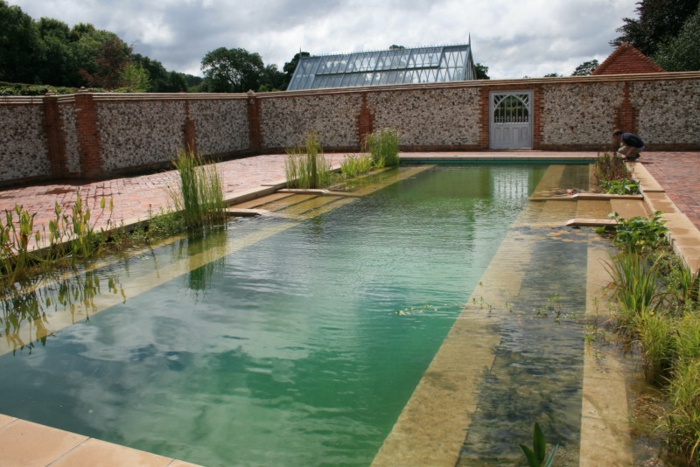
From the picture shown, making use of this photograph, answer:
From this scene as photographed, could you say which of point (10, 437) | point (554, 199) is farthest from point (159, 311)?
point (554, 199)

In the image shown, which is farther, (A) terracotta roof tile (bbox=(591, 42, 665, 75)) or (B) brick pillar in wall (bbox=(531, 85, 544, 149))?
(A) terracotta roof tile (bbox=(591, 42, 665, 75))

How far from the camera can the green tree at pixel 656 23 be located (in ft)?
103

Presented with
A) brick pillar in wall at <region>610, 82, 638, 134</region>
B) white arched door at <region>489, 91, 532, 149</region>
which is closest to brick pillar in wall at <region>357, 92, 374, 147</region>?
white arched door at <region>489, 91, 532, 149</region>

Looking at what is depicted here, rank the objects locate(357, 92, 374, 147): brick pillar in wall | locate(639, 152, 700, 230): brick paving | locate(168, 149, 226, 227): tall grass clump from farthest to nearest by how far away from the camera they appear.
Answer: locate(357, 92, 374, 147): brick pillar in wall → locate(168, 149, 226, 227): tall grass clump → locate(639, 152, 700, 230): brick paving

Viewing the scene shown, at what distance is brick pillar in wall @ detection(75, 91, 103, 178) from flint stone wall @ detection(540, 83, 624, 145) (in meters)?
12.1

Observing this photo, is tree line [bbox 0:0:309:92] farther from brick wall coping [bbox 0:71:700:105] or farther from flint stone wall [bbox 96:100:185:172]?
flint stone wall [bbox 96:100:185:172]

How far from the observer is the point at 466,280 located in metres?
5.56

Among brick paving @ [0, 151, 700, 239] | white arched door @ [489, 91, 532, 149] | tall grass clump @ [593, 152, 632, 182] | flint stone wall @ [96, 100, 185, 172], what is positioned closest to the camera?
brick paving @ [0, 151, 700, 239]

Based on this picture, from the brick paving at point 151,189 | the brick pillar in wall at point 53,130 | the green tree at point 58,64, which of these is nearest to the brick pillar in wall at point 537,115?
the brick paving at point 151,189

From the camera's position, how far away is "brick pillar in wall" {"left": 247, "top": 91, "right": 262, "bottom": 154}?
2111cm

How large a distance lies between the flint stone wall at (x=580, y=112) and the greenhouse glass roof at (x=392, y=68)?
33.5ft

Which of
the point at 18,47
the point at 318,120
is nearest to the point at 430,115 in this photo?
the point at 318,120

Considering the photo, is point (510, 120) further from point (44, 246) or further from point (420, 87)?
point (44, 246)

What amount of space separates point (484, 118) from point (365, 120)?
377 centimetres
